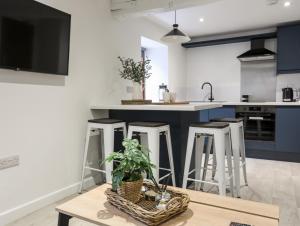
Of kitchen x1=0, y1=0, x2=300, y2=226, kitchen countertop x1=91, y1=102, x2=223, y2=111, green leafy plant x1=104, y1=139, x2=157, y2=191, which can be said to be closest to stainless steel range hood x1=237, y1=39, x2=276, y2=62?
kitchen x1=0, y1=0, x2=300, y2=226

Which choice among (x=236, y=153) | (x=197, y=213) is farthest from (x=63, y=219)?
(x=236, y=153)

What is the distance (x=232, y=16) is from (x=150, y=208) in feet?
13.1

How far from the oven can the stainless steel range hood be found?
1123 millimetres

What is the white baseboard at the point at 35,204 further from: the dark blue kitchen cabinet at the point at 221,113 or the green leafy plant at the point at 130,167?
the dark blue kitchen cabinet at the point at 221,113

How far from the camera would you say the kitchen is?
1.29m

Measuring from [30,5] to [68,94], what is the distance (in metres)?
0.92

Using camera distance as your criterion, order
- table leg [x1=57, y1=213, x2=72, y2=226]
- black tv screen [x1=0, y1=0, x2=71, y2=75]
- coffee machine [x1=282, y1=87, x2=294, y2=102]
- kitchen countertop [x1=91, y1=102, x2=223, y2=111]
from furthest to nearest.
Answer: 1. coffee machine [x1=282, y1=87, x2=294, y2=102]
2. kitchen countertop [x1=91, y1=102, x2=223, y2=111]
3. black tv screen [x1=0, y1=0, x2=71, y2=75]
4. table leg [x1=57, y1=213, x2=72, y2=226]

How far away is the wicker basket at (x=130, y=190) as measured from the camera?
1.23 m

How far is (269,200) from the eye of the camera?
2.60 meters

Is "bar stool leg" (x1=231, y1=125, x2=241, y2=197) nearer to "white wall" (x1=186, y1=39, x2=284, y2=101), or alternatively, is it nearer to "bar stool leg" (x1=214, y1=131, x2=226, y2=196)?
"bar stool leg" (x1=214, y1=131, x2=226, y2=196)

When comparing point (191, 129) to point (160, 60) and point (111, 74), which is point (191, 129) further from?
point (160, 60)

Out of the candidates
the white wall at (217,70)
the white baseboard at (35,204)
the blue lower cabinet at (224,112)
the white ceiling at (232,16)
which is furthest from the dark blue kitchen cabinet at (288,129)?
the white baseboard at (35,204)

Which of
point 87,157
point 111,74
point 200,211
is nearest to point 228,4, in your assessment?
point 111,74

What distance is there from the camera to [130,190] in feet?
4.05
